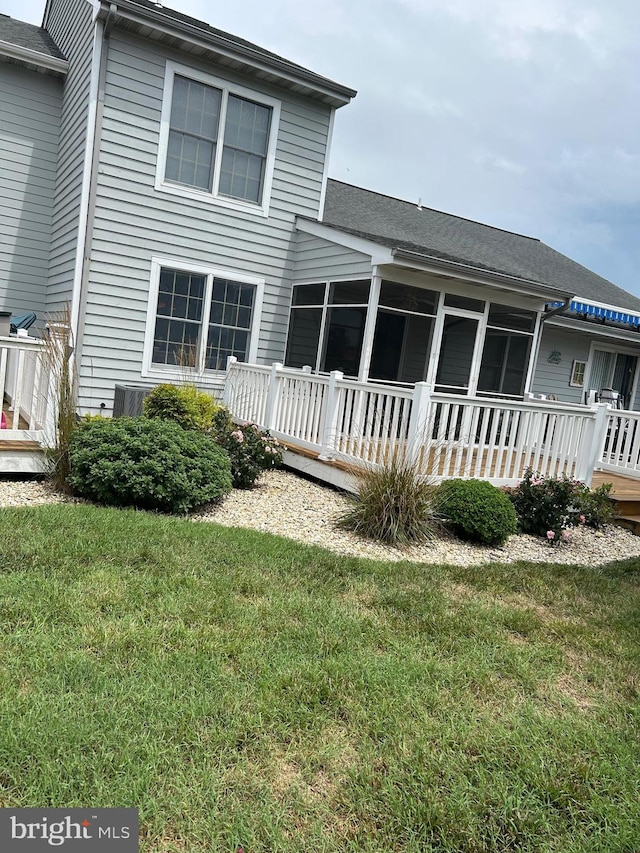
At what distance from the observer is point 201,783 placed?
7.43 ft

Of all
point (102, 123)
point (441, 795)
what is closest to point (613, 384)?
point (102, 123)

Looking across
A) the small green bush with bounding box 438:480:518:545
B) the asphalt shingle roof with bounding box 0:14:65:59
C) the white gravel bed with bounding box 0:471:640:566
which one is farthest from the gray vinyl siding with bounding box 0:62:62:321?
the small green bush with bounding box 438:480:518:545

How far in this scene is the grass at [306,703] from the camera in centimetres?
220

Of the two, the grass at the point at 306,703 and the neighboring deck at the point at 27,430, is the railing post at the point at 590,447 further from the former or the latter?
the neighboring deck at the point at 27,430

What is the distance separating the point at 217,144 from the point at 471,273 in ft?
14.4

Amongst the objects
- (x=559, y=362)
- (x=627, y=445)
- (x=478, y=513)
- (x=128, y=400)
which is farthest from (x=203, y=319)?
(x=559, y=362)

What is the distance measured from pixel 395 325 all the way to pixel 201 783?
29.3ft

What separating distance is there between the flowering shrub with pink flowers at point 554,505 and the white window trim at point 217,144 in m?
6.31

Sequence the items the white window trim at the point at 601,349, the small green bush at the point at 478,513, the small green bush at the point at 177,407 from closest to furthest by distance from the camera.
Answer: the small green bush at the point at 478,513
the small green bush at the point at 177,407
the white window trim at the point at 601,349

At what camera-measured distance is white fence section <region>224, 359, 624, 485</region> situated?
6.52 meters

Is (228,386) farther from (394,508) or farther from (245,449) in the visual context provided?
(394,508)

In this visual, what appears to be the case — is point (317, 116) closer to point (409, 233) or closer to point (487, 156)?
point (409, 233)

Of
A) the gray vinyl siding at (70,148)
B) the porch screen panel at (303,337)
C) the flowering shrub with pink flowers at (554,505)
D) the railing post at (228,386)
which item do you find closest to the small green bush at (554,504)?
the flowering shrub with pink flowers at (554,505)

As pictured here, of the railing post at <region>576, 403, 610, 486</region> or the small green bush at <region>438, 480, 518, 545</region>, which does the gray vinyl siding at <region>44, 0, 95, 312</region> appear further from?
the railing post at <region>576, 403, 610, 486</region>
